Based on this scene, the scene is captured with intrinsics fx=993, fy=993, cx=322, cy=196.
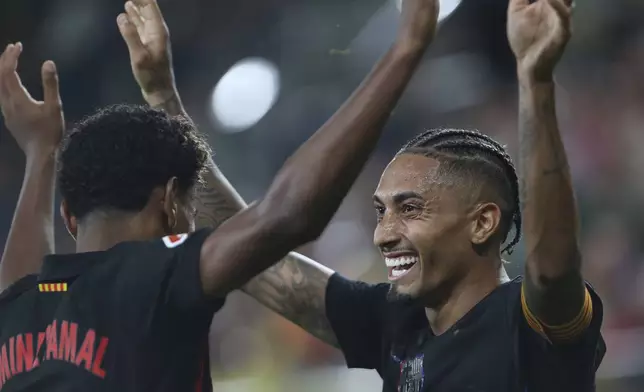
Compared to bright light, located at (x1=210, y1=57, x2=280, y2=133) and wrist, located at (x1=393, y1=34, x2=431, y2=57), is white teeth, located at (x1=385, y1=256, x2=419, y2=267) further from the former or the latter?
bright light, located at (x1=210, y1=57, x2=280, y2=133)

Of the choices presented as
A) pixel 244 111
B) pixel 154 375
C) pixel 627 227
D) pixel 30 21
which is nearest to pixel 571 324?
pixel 154 375

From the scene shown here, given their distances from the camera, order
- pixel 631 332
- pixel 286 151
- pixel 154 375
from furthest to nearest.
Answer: pixel 286 151 < pixel 631 332 < pixel 154 375

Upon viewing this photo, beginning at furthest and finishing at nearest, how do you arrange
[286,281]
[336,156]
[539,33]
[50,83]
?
[286,281] → [50,83] → [539,33] → [336,156]

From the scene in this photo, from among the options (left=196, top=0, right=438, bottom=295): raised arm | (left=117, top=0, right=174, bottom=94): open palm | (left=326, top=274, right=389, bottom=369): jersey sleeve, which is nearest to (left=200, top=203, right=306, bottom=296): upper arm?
(left=196, top=0, right=438, bottom=295): raised arm

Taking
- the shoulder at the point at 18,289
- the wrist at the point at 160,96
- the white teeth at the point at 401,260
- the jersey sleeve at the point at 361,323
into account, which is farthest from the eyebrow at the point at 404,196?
the shoulder at the point at 18,289

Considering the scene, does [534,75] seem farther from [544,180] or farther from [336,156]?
[336,156]

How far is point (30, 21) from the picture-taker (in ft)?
22.1

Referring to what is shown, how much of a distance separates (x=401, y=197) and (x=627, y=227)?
2.59 m

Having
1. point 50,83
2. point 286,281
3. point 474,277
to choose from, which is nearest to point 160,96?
point 50,83

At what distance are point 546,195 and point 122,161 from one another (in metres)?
0.73

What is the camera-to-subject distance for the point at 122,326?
1633 millimetres

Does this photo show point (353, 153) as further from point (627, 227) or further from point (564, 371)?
point (627, 227)

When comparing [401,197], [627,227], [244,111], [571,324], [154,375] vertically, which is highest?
[244,111]

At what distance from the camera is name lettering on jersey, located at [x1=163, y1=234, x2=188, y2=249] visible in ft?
5.36
